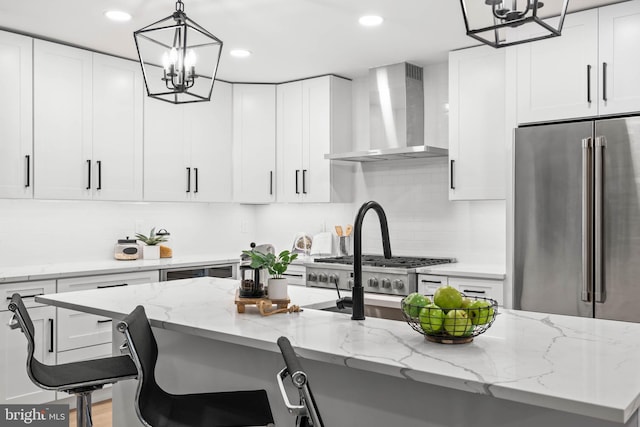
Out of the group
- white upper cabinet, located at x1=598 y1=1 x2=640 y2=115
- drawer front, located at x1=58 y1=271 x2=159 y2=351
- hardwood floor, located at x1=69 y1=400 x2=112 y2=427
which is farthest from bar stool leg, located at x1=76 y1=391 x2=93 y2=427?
white upper cabinet, located at x1=598 y1=1 x2=640 y2=115

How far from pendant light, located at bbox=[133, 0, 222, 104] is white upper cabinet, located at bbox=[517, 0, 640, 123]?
2.01m

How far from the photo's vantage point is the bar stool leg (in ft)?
6.88

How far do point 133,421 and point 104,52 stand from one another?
2874 mm

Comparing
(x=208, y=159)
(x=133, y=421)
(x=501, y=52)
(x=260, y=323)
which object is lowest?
(x=133, y=421)

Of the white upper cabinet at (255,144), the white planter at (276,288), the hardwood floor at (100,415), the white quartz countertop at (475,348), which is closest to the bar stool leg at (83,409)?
the white quartz countertop at (475,348)

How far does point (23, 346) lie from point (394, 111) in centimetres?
317

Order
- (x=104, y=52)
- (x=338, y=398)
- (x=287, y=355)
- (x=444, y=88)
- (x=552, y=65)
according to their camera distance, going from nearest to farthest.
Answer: (x=287, y=355) < (x=338, y=398) < (x=552, y=65) < (x=104, y=52) < (x=444, y=88)

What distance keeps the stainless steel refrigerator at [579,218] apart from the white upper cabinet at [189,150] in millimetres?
2699

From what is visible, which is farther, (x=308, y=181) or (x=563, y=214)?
(x=308, y=181)

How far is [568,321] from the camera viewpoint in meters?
2.07

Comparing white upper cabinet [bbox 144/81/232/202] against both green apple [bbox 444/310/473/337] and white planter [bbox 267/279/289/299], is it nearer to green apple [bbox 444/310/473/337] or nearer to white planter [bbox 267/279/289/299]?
white planter [bbox 267/279/289/299]

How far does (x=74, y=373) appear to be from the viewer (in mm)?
2086

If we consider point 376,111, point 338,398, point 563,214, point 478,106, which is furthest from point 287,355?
point 376,111

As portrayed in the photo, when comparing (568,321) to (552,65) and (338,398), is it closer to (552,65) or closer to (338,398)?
(338,398)
